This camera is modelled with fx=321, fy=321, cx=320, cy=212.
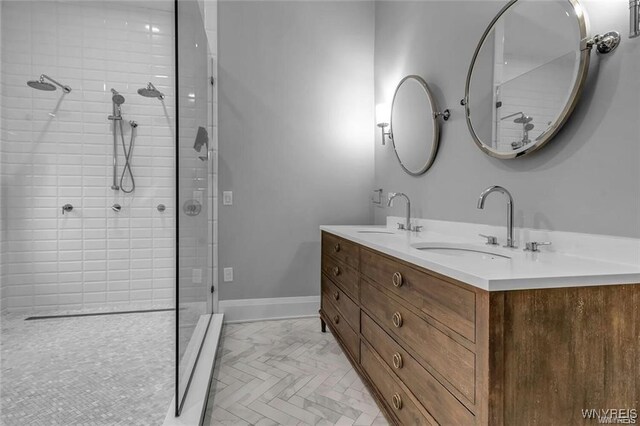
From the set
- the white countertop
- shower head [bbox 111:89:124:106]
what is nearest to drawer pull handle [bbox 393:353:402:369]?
the white countertop

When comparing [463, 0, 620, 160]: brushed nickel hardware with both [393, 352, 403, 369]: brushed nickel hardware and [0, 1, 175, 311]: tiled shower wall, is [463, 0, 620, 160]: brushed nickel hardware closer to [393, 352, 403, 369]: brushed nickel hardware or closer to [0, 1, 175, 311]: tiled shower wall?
[393, 352, 403, 369]: brushed nickel hardware

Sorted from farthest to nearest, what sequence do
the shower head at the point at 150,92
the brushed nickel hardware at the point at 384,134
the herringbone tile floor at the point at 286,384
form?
1. the brushed nickel hardware at the point at 384,134
2. the shower head at the point at 150,92
3. the herringbone tile floor at the point at 286,384

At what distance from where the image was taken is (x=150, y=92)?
228 centimetres

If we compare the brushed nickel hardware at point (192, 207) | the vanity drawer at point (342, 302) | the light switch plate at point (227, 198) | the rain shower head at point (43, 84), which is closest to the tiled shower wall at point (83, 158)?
the rain shower head at point (43, 84)

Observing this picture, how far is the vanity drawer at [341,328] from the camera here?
1666 mm

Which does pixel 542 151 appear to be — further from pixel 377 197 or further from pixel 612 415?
pixel 377 197

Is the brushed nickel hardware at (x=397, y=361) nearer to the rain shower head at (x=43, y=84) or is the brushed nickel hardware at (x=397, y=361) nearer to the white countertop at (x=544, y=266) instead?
the white countertop at (x=544, y=266)

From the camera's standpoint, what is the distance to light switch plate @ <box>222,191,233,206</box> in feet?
8.44

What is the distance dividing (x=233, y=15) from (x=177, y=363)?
8.22 feet

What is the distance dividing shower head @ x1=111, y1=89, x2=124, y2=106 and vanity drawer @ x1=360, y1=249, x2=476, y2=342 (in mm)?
1933

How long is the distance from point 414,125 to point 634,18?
1279 millimetres

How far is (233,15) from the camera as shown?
255 cm

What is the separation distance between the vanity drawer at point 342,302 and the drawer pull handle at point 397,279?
0.49 m

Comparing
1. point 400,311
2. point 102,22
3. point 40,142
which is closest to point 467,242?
point 400,311
